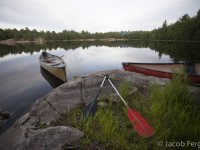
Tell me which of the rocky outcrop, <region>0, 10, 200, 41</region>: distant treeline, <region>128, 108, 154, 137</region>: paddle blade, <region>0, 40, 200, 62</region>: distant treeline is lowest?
the rocky outcrop

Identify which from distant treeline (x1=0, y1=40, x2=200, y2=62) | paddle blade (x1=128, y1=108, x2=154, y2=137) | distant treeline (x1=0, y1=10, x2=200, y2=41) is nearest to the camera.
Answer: paddle blade (x1=128, y1=108, x2=154, y2=137)

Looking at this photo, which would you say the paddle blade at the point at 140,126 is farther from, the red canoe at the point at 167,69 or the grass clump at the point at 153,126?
the red canoe at the point at 167,69

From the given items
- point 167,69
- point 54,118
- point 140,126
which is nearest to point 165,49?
point 167,69

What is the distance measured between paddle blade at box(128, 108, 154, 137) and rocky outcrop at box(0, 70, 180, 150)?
156 centimetres

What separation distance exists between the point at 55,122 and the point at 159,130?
333 cm

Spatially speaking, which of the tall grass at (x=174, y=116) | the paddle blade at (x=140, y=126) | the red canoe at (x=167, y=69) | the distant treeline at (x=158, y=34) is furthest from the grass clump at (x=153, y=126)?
the distant treeline at (x=158, y=34)

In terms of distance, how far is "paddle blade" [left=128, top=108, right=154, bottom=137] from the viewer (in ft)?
12.1

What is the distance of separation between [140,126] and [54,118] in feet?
10.1

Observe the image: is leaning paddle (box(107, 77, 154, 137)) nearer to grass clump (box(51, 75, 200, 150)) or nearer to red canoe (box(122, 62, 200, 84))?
grass clump (box(51, 75, 200, 150))

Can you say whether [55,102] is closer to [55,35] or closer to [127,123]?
[127,123]

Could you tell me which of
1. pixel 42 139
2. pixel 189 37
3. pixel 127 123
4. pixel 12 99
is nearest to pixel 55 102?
pixel 42 139

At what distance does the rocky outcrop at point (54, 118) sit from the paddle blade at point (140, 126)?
5.11 feet

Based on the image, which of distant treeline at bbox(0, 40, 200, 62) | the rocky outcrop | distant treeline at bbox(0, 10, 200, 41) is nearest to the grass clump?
the rocky outcrop

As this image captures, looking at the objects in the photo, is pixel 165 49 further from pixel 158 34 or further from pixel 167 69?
pixel 158 34
